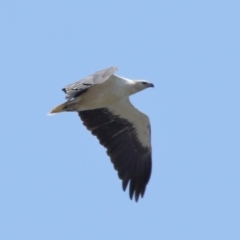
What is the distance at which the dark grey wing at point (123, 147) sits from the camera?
58.6ft

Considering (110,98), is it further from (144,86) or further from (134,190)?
(134,190)

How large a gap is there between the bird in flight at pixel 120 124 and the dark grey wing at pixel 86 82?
86 centimetres

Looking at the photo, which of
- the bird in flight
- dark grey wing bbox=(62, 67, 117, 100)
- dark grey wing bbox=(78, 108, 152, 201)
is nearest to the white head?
the bird in flight

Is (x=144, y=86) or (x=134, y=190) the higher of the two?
(x=144, y=86)

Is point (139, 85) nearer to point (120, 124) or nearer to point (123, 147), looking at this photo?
point (120, 124)

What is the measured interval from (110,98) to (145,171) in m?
2.10

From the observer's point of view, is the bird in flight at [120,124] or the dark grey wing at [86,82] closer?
the dark grey wing at [86,82]

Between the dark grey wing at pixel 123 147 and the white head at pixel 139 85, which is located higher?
the white head at pixel 139 85

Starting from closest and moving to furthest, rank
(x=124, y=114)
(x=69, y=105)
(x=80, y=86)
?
(x=80, y=86) → (x=69, y=105) → (x=124, y=114)

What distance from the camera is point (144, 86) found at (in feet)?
58.3

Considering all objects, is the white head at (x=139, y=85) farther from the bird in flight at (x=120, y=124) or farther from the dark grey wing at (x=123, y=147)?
the dark grey wing at (x=123, y=147)

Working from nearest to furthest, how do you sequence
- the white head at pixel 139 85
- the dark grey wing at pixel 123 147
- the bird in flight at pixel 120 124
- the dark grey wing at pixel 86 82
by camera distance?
1. the dark grey wing at pixel 86 82
2. the bird in flight at pixel 120 124
3. the white head at pixel 139 85
4. the dark grey wing at pixel 123 147

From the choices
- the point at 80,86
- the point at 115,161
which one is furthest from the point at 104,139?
the point at 80,86

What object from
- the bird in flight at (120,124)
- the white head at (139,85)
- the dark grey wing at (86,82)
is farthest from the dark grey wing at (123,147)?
the dark grey wing at (86,82)
